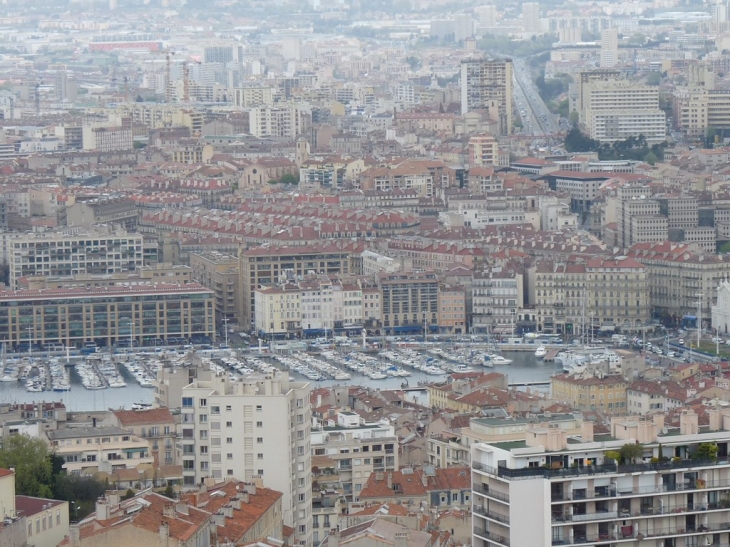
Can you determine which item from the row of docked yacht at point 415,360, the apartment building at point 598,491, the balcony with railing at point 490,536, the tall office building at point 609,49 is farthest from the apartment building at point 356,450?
the tall office building at point 609,49

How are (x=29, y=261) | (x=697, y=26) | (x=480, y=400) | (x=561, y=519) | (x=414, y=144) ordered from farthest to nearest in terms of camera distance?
1. (x=697, y=26)
2. (x=414, y=144)
3. (x=29, y=261)
4. (x=480, y=400)
5. (x=561, y=519)

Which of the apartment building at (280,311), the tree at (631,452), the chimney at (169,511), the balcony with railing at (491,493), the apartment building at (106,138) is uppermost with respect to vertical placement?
the tree at (631,452)

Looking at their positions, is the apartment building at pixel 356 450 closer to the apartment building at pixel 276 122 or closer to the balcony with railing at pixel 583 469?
the balcony with railing at pixel 583 469

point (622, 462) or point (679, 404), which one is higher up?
point (622, 462)

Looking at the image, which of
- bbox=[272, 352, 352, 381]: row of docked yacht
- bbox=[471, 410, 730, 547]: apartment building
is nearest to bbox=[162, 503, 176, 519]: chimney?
bbox=[471, 410, 730, 547]: apartment building

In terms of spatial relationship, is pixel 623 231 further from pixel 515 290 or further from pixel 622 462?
pixel 622 462

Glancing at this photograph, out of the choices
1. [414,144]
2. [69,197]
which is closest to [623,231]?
[69,197]
